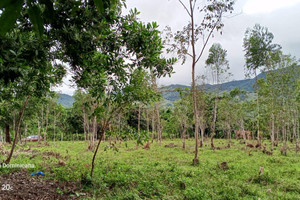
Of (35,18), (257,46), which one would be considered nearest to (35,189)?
(35,18)

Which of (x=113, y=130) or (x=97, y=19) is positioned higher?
(x=97, y=19)

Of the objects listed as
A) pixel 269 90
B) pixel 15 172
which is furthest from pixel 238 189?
pixel 269 90

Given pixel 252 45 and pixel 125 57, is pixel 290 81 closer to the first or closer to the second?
pixel 252 45

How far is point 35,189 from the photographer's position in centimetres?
457

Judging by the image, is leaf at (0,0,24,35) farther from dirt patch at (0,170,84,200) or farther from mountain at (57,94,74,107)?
mountain at (57,94,74,107)

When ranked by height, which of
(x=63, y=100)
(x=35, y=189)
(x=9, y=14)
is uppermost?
(x=63, y=100)

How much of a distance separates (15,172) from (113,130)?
12.4 ft

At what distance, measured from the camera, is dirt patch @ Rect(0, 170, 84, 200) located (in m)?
4.07

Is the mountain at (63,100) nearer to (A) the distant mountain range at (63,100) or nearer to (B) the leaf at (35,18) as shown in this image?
(A) the distant mountain range at (63,100)

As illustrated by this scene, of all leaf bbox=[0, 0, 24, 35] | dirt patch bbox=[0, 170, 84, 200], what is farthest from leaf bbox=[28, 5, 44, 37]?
dirt patch bbox=[0, 170, 84, 200]

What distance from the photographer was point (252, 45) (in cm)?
1930

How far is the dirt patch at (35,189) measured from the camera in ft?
13.4

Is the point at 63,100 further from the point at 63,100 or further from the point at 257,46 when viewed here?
the point at 257,46

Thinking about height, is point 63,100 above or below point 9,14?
above
